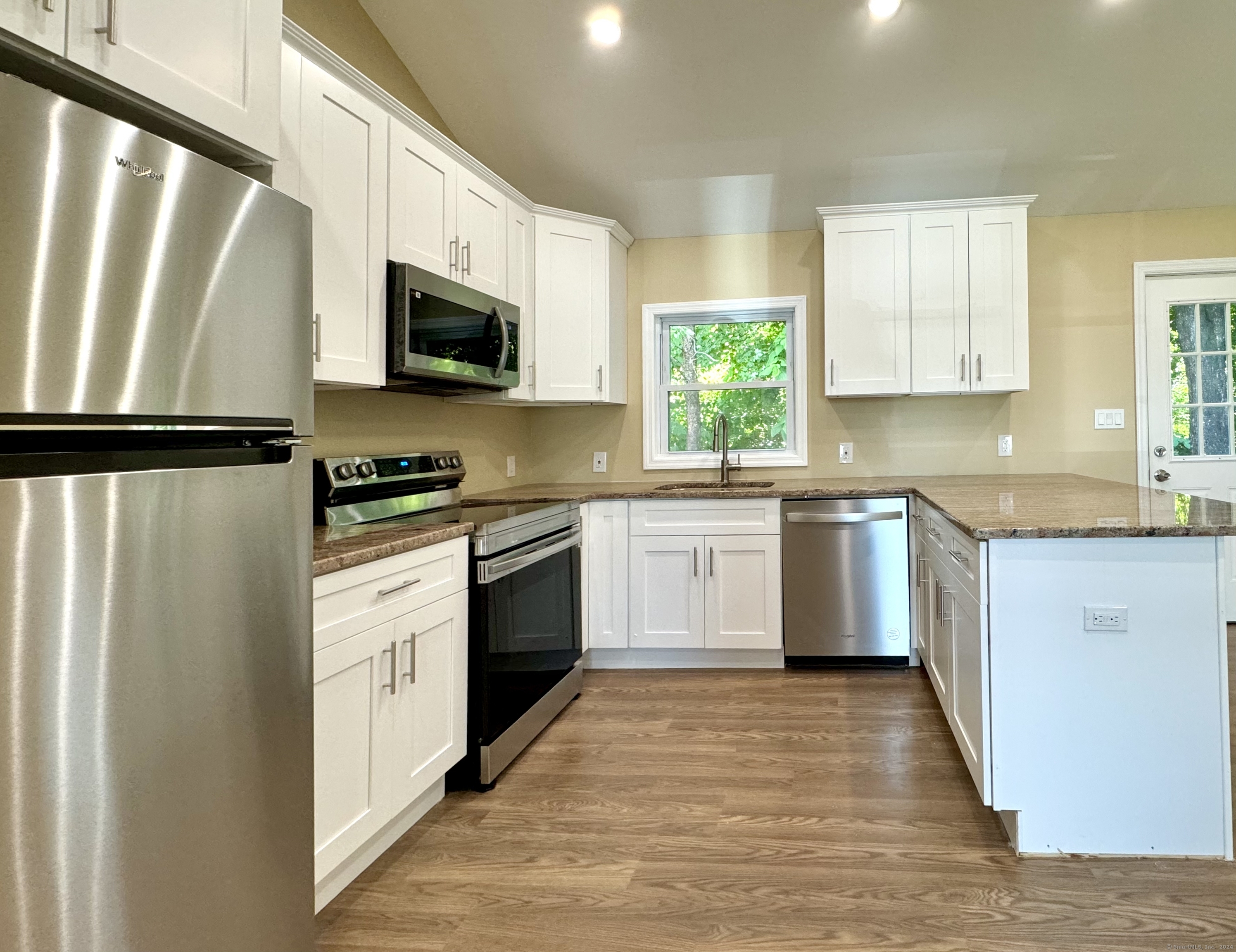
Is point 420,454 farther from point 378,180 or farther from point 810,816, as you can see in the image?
point 810,816

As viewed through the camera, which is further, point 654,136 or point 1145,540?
point 654,136

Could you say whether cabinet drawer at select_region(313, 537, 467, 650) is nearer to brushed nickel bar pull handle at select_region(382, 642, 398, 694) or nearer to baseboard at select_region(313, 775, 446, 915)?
brushed nickel bar pull handle at select_region(382, 642, 398, 694)

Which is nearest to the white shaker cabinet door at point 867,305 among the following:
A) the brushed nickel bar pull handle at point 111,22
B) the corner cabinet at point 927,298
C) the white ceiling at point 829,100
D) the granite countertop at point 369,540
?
the corner cabinet at point 927,298

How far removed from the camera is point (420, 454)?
2996 millimetres

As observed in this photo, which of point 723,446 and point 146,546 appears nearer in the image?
point 146,546

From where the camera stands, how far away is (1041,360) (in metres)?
4.22

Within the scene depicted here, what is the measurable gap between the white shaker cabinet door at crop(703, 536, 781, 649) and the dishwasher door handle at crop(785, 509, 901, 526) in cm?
14

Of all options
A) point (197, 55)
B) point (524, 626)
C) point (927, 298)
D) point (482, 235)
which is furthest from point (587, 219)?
point (197, 55)

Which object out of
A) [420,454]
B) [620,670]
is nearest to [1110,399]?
[620,670]

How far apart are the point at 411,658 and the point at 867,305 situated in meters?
2.92

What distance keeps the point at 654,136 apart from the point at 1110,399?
2.72m

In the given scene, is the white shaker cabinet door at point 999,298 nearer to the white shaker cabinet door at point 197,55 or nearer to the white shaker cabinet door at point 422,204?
the white shaker cabinet door at point 422,204

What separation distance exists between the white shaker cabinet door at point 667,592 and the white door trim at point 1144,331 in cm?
239

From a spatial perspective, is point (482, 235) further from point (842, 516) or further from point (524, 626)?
point (842, 516)
